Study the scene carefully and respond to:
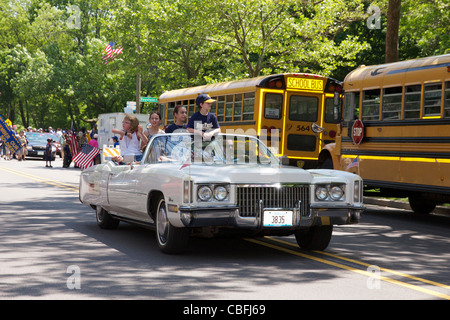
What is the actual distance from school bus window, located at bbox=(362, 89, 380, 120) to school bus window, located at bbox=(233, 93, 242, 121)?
7.28m

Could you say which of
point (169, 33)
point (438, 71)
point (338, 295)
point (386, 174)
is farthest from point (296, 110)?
point (338, 295)

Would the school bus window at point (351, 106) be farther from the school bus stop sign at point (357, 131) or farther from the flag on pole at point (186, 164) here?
the flag on pole at point (186, 164)

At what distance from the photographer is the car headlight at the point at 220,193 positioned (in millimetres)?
8352

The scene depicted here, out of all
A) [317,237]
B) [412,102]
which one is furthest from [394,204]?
[317,237]

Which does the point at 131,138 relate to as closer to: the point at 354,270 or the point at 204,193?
the point at 204,193

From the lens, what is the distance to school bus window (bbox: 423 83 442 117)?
13.4m

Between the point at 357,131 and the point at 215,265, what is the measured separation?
333 inches

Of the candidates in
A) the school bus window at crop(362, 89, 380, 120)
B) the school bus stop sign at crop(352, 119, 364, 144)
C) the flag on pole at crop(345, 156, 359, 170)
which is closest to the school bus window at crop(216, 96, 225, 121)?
the flag on pole at crop(345, 156, 359, 170)

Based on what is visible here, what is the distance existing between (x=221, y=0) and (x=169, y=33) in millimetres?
4410

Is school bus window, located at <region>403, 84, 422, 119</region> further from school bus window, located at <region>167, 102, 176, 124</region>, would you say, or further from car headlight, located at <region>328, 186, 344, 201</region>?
school bus window, located at <region>167, 102, 176, 124</region>

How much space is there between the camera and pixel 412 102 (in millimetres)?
14273

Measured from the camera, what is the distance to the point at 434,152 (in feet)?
44.4

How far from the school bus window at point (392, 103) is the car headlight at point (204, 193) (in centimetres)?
733

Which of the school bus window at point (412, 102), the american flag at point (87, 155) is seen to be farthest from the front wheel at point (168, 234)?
the american flag at point (87, 155)
